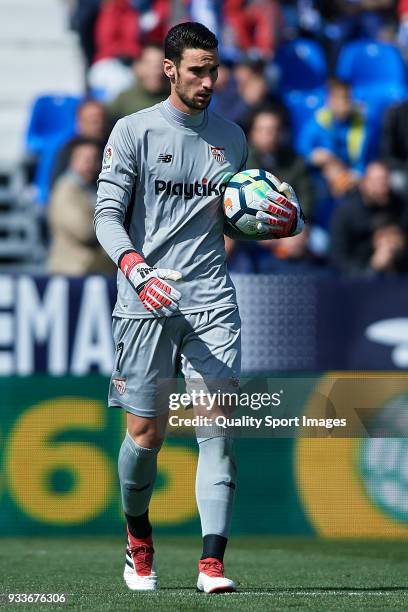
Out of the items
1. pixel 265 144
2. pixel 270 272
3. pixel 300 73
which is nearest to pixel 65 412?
pixel 270 272

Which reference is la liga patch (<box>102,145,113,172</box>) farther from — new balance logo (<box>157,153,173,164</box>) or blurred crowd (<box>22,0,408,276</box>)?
blurred crowd (<box>22,0,408,276</box>)

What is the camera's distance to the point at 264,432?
621 cm

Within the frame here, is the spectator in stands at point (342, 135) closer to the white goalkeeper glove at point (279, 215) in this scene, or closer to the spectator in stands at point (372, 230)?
the spectator in stands at point (372, 230)

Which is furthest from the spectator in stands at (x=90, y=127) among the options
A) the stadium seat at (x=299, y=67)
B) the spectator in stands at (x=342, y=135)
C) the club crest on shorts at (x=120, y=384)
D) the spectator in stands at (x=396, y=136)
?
the club crest on shorts at (x=120, y=384)

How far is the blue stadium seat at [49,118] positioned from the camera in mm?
13898

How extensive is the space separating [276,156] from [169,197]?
20.2ft

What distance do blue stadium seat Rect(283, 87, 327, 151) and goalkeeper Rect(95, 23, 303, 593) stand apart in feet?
26.5

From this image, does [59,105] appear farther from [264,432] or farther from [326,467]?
[264,432]

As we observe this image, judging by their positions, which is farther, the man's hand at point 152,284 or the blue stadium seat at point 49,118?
the blue stadium seat at point 49,118

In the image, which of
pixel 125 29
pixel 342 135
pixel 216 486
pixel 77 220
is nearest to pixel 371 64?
pixel 342 135

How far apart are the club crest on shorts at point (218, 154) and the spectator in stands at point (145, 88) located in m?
6.25

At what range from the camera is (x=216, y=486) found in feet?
18.6

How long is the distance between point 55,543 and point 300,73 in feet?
25.3

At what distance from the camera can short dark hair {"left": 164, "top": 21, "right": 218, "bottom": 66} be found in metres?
5.69
